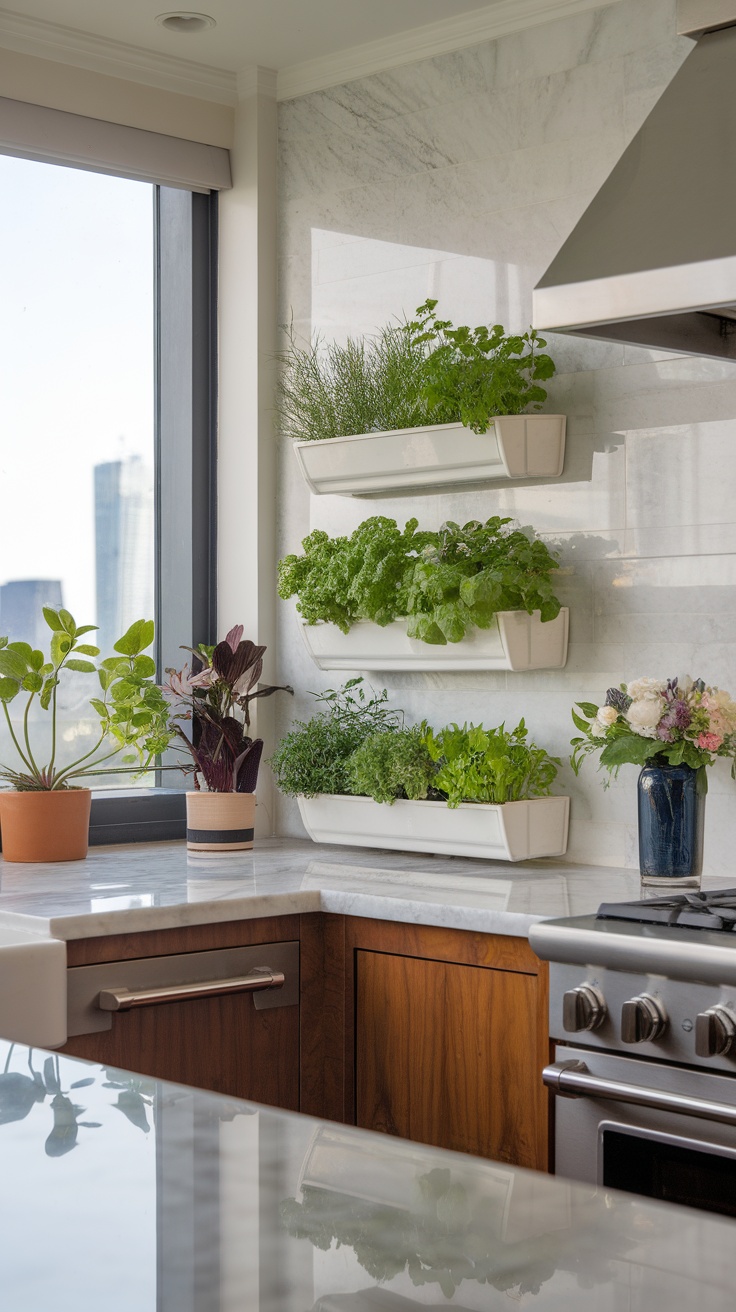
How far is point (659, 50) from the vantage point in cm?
259

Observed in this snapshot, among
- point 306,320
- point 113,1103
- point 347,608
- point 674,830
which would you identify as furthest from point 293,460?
→ point 113,1103

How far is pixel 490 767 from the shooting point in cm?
258

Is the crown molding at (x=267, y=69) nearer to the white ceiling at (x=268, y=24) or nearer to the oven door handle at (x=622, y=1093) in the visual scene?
the white ceiling at (x=268, y=24)

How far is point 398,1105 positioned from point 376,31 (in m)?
2.15

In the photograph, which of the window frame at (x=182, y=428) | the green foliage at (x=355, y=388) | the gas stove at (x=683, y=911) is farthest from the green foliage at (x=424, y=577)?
the gas stove at (x=683, y=911)

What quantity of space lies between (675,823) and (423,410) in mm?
976

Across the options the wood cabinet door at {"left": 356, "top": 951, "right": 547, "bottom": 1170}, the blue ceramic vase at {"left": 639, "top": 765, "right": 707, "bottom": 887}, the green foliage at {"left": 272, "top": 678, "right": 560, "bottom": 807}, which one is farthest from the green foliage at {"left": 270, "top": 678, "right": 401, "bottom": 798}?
the blue ceramic vase at {"left": 639, "top": 765, "right": 707, "bottom": 887}

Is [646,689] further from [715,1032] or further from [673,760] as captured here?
[715,1032]

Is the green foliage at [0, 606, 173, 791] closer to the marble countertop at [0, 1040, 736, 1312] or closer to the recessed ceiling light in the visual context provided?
the recessed ceiling light

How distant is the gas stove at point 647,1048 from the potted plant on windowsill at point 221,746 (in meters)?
1.04

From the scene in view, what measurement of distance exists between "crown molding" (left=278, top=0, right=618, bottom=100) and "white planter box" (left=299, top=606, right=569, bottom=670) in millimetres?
1157

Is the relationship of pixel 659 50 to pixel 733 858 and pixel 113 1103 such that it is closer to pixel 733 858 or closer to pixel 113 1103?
pixel 733 858

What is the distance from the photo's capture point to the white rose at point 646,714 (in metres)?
2.28

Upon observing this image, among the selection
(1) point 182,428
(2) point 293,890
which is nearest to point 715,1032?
(2) point 293,890
